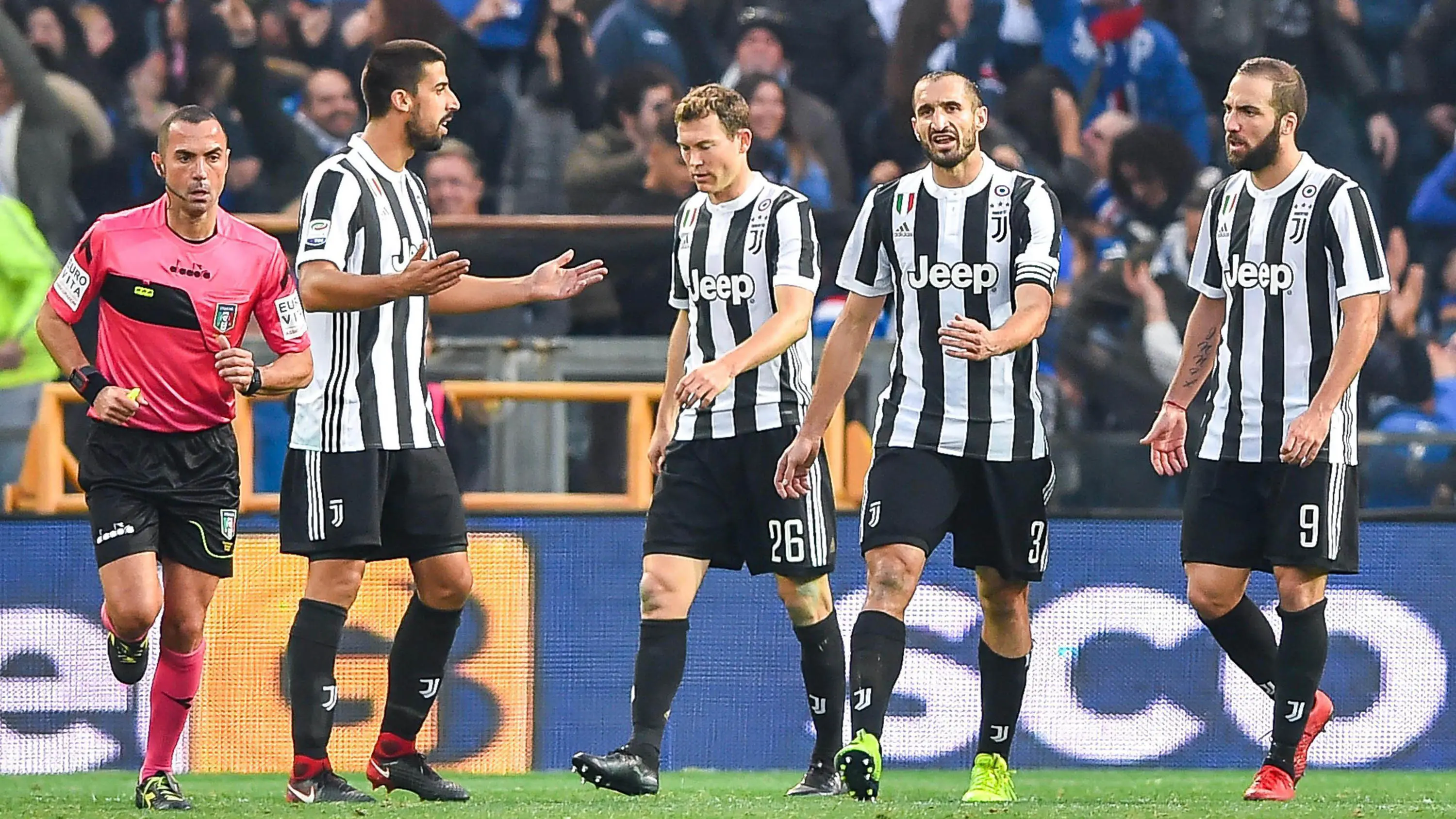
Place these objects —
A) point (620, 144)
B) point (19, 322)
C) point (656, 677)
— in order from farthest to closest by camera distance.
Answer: point (620, 144) → point (19, 322) → point (656, 677)

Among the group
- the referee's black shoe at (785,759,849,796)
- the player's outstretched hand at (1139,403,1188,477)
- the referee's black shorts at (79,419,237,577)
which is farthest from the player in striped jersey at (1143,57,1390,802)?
the referee's black shorts at (79,419,237,577)

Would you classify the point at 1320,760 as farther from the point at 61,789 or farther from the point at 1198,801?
the point at 61,789

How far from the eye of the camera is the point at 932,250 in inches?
243

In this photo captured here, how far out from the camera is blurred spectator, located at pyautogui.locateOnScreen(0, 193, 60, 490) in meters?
9.38

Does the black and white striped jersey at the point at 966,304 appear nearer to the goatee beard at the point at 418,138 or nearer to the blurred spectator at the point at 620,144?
the goatee beard at the point at 418,138

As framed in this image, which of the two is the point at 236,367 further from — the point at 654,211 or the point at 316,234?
the point at 654,211

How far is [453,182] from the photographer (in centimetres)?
1073

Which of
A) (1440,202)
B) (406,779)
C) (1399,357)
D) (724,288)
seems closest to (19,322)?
(406,779)

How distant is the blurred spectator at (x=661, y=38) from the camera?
11.2 metres

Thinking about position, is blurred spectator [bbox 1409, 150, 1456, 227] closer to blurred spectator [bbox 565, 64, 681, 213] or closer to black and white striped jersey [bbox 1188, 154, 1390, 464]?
blurred spectator [bbox 565, 64, 681, 213]

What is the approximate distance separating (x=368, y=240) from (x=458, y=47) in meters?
5.18

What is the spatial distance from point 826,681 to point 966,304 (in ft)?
4.23

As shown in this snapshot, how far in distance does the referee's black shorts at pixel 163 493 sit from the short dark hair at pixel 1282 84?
3102mm

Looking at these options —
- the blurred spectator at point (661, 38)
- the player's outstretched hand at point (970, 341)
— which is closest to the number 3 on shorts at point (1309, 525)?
the player's outstretched hand at point (970, 341)
